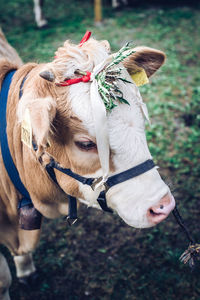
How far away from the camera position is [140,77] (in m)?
2.02

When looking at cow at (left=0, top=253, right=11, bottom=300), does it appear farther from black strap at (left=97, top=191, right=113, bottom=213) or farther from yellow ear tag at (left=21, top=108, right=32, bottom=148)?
yellow ear tag at (left=21, top=108, right=32, bottom=148)

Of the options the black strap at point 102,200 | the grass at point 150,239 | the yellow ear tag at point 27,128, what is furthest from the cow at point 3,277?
the yellow ear tag at point 27,128

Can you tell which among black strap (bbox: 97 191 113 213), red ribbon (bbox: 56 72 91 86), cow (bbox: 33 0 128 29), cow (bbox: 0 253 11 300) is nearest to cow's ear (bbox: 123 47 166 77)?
red ribbon (bbox: 56 72 91 86)

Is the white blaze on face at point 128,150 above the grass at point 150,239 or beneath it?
above

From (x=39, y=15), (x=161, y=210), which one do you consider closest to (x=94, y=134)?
(x=161, y=210)

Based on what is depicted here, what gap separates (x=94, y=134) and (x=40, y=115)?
32cm

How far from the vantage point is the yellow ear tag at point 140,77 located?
6.59 ft

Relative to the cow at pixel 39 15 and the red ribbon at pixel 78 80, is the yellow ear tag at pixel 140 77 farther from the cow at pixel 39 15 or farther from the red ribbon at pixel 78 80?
the cow at pixel 39 15

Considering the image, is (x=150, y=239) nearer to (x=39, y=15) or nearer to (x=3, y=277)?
(x=3, y=277)

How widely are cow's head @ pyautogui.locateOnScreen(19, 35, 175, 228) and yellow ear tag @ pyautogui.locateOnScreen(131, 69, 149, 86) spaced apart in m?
0.22


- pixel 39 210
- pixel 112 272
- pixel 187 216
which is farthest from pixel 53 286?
pixel 187 216

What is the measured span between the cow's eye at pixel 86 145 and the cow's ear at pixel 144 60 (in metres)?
0.64

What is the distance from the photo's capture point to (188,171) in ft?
12.9

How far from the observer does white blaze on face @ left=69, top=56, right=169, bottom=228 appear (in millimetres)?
1647
